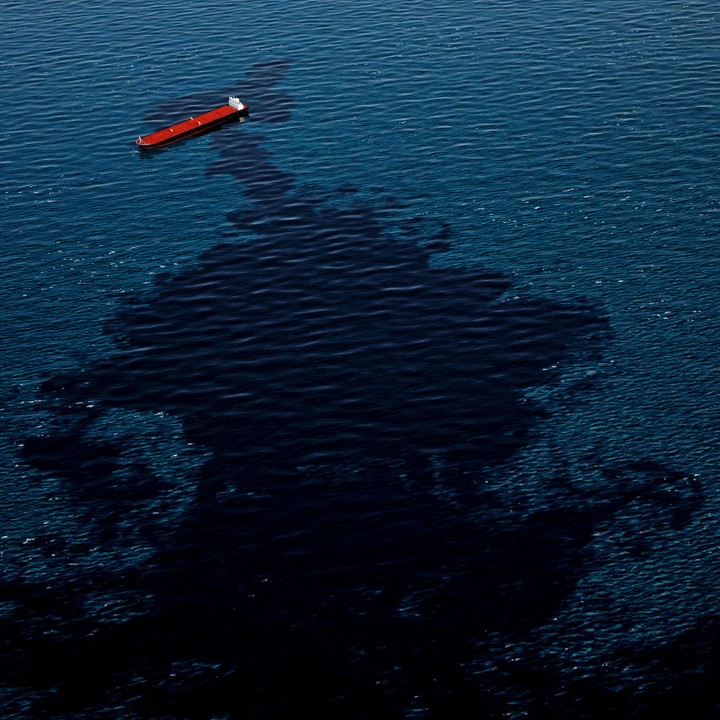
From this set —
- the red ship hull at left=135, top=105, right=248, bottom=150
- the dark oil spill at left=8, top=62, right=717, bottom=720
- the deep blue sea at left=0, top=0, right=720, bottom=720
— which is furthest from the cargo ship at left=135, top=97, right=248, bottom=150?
the dark oil spill at left=8, top=62, right=717, bottom=720

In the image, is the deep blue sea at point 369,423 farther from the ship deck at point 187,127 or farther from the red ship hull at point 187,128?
the ship deck at point 187,127

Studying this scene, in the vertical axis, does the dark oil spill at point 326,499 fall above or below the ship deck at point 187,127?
below

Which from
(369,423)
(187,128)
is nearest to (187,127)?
(187,128)

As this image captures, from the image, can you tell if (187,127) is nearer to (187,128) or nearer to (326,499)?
(187,128)

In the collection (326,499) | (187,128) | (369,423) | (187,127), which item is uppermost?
(187,127)

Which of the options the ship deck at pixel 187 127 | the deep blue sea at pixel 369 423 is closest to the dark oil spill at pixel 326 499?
the deep blue sea at pixel 369 423

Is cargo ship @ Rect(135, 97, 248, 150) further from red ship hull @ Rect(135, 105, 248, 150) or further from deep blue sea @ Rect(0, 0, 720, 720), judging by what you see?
deep blue sea @ Rect(0, 0, 720, 720)

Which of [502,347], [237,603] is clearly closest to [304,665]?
[237,603]

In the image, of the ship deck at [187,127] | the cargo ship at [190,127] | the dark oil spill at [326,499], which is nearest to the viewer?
the dark oil spill at [326,499]
